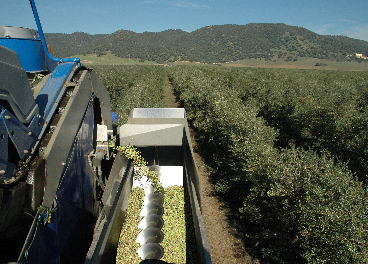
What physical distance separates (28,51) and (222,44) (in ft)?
524

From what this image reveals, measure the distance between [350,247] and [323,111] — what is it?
25.9 ft

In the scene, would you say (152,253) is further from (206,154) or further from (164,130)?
(206,154)

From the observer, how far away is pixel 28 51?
4316mm

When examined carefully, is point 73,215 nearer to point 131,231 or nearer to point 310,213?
point 131,231

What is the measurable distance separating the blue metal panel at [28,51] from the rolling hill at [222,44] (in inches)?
3770

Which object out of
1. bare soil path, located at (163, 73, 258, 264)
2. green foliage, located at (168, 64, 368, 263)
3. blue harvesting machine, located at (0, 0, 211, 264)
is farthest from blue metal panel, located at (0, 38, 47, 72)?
bare soil path, located at (163, 73, 258, 264)

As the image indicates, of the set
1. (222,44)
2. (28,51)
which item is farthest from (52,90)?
(222,44)

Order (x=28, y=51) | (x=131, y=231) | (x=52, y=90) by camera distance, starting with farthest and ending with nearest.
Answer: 1. (x=131, y=231)
2. (x=28, y=51)
3. (x=52, y=90)

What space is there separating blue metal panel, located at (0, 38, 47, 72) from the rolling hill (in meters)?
95.8

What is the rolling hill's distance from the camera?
10719 centimetres

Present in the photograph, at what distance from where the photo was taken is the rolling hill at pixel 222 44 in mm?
107188

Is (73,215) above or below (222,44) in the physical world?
below

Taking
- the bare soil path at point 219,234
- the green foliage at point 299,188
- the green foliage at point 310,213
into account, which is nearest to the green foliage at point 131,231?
the bare soil path at point 219,234

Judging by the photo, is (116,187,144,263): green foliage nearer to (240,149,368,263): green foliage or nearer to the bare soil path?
the bare soil path
